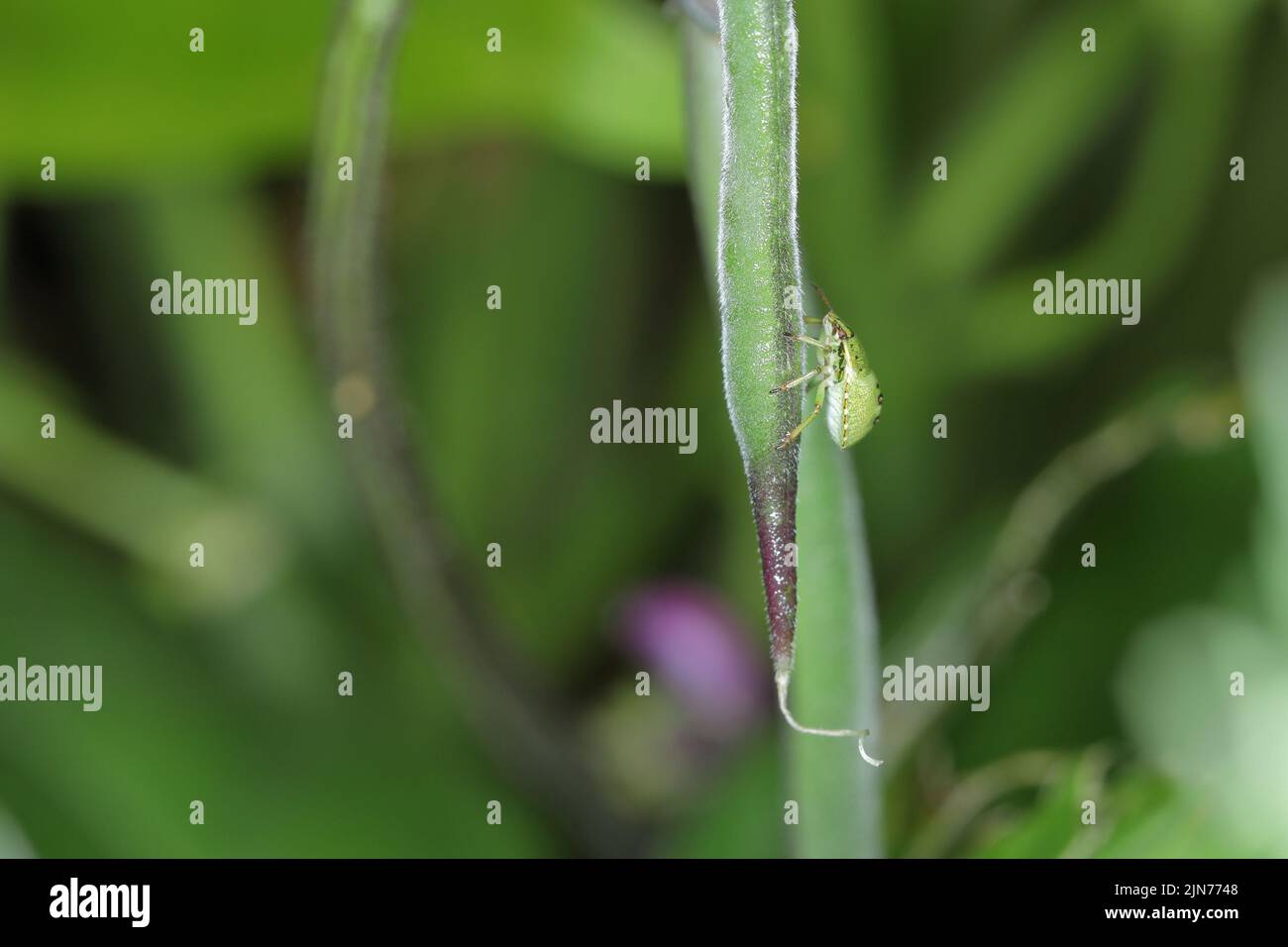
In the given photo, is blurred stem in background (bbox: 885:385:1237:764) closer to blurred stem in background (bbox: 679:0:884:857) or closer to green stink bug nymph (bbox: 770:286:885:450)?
blurred stem in background (bbox: 679:0:884:857)

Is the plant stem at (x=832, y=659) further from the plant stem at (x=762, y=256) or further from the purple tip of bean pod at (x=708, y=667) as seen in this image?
the purple tip of bean pod at (x=708, y=667)

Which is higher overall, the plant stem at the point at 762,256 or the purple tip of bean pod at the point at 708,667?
the plant stem at the point at 762,256

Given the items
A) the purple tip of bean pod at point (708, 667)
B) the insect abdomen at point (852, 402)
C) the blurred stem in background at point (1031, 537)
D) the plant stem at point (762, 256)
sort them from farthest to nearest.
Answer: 1. the purple tip of bean pod at point (708, 667)
2. the blurred stem in background at point (1031, 537)
3. the insect abdomen at point (852, 402)
4. the plant stem at point (762, 256)

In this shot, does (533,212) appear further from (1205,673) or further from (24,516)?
(1205,673)

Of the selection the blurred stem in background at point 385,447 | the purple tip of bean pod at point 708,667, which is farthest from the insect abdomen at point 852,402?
the purple tip of bean pod at point 708,667

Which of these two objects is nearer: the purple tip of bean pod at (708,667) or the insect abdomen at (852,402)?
the insect abdomen at (852,402)

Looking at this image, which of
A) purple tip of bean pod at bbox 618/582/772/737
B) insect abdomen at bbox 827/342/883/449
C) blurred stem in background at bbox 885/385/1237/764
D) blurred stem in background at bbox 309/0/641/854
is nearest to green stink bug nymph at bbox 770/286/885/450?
insect abdomen at bbox 827/342/883/449
